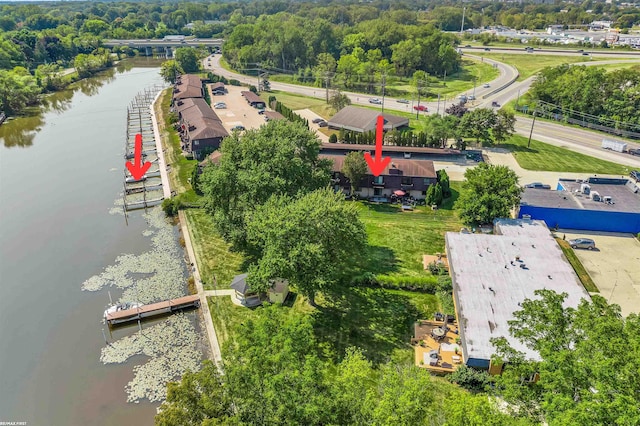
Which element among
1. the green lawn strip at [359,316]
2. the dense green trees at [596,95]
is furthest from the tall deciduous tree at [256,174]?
the dense green trees at [596,95]

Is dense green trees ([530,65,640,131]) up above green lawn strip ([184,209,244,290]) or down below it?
above

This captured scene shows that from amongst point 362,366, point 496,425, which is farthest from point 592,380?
point 362,366

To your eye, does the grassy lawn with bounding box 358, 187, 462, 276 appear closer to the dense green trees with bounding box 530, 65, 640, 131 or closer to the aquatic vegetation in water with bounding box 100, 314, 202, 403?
the aquatic vegetation in water with bounding box 100, 314, 202, 403

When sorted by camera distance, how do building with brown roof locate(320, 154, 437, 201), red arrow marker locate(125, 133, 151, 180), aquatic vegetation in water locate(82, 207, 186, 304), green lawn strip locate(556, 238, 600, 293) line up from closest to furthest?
green lawn strip locate(556, 238, 600, 293) < aquatic vegetation in water locate(82, 207, 186, 304) < building with brown roof locate(320, 154, 437, 201) < red arrow marker locate(125, 133, 151, 180)

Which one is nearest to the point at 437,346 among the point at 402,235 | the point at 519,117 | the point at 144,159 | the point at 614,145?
the point at 402,235

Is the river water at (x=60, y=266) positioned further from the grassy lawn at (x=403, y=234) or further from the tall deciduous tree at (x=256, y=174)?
the grassy lawn at (x=403, y=234)

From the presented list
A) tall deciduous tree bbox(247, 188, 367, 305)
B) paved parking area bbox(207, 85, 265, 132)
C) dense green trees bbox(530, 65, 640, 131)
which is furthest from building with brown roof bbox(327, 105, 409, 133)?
tall deciduous tree bbox(247, 188, 367, 305)
